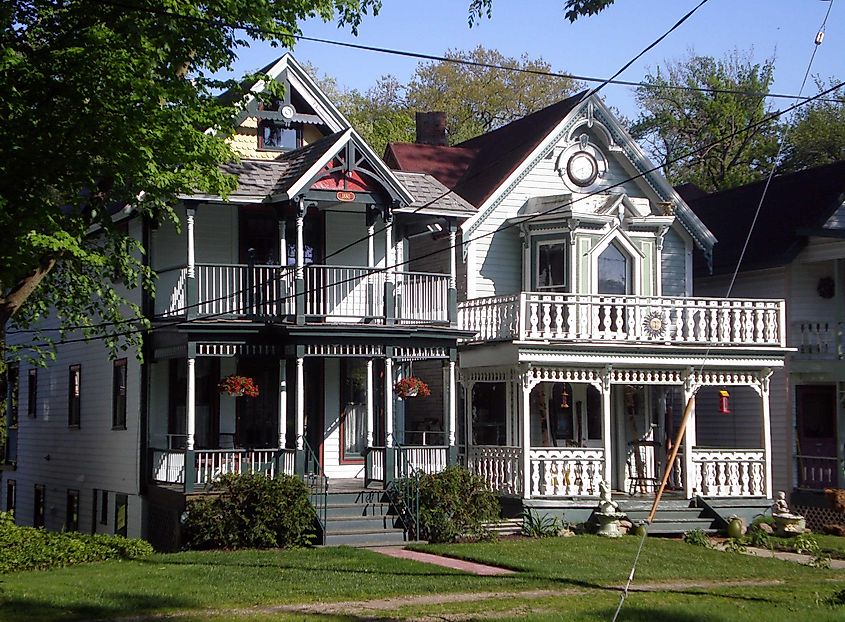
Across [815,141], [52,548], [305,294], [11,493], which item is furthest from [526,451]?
[815,141]

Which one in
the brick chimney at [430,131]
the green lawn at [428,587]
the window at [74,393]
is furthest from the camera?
the brick chimney at [430,131]

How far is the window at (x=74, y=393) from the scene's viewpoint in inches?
1251

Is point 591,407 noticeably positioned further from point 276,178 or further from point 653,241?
point 276,178

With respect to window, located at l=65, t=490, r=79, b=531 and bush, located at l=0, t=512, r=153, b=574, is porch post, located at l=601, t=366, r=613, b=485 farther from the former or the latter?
window, located at l=65, t=490, r=79, b=531

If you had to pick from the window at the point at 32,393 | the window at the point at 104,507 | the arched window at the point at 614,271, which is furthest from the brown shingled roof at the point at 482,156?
the window at the point at 32,393

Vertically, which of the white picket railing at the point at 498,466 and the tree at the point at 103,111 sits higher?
the tree at the point at 103,111

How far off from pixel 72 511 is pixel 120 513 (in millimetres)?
4506

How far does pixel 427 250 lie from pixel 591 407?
5652mm

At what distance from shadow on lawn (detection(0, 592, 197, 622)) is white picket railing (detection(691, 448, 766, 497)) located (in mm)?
14227

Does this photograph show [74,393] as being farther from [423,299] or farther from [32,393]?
[423,299]

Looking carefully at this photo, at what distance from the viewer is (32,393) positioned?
3606 centimetres

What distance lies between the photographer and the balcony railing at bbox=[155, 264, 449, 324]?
995 inches

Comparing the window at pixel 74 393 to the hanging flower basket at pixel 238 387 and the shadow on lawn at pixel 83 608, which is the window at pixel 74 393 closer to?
the hanging flower basket at pixel 238 387

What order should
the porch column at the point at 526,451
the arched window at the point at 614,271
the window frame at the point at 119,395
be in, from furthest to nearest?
the arched window at the point at 614,271, the window frame at the point at 119,395, the porch column at the point at 526,451
